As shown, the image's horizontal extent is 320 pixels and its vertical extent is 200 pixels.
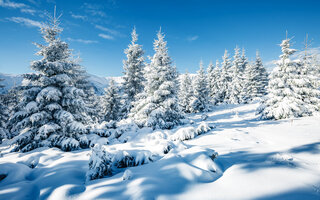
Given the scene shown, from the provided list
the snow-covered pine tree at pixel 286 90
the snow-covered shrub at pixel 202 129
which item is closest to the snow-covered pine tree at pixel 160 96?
the snow-covered shrub at pixel 202 129

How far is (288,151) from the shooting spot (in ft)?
14.5

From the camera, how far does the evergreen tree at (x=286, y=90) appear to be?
13172 millimetres

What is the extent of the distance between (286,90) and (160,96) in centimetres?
1230

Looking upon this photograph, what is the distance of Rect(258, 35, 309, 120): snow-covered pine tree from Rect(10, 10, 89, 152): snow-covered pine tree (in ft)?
55.9

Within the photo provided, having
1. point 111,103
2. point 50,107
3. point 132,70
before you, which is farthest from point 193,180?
point 111,103

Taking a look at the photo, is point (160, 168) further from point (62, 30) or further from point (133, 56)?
point (133, 56)

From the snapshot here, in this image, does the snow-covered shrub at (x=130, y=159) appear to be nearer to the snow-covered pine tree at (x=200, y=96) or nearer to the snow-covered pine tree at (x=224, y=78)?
the snow-covered pine tree at (x=200, y=96)

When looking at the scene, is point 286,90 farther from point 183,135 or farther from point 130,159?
point 130,159

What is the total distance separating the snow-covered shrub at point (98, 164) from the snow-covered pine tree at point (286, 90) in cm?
1551

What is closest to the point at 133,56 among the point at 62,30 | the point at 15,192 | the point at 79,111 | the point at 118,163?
the point at 62,30

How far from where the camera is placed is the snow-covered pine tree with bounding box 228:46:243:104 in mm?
32384

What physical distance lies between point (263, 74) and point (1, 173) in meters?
42.8

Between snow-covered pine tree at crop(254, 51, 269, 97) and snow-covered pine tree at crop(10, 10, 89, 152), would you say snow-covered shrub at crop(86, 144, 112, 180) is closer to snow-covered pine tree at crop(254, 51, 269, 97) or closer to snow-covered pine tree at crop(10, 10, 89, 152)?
snow-covered pine tree at crop(10, 10, 89, 152)

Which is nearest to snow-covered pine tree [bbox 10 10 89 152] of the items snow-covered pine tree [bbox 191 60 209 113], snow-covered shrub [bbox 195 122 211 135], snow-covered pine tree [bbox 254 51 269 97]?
snow-covered shrub [bbox 195 122 211 135]
